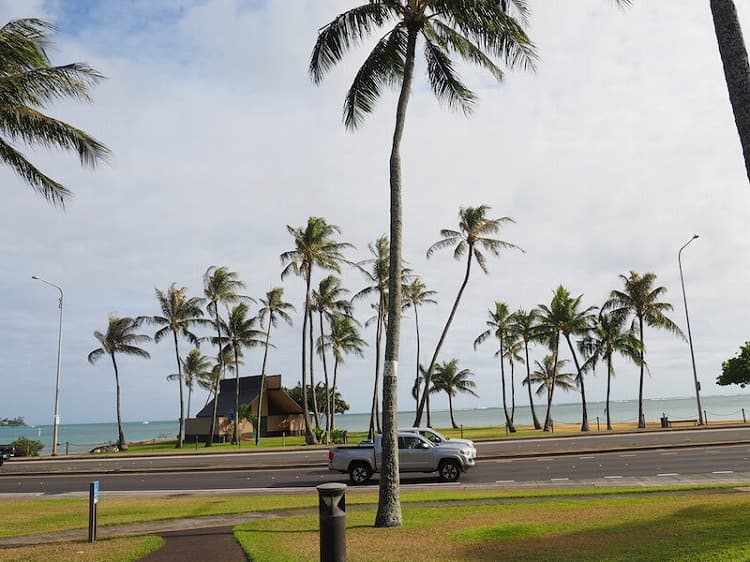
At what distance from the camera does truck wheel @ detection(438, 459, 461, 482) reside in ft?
67.7

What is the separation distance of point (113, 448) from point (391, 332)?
51.7 m

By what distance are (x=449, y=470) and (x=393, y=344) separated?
30.8 feet

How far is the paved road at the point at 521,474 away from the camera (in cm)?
1897

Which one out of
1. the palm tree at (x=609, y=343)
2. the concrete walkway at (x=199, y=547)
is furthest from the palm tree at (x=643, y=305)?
the concrete walkway at (x=199, y=547)

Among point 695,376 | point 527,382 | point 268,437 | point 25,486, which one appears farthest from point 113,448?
point 695,376

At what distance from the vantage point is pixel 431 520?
12.4 metres

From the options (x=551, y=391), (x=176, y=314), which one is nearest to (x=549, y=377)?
(x=551, y=391)

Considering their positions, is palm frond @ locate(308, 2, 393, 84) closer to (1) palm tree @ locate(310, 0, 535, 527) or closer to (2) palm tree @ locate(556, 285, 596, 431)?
(1) palm tree @ locate(310, 0, 535, 527)

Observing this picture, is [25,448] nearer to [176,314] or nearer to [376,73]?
[176,314]

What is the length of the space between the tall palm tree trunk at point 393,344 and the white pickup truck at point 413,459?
8.00 metres

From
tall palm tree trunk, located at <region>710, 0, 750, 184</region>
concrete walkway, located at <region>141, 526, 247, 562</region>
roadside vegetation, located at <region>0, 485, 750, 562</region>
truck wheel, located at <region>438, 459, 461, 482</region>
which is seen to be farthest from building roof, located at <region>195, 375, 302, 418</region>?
tall palm tree trunk, located at <region>710, 0, 750, 184</region>

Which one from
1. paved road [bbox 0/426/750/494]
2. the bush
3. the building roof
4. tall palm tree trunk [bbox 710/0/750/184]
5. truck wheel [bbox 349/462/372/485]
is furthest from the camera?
the building roof

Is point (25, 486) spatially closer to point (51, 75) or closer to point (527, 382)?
point (51, 75)

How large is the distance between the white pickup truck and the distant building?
38.0 metres
